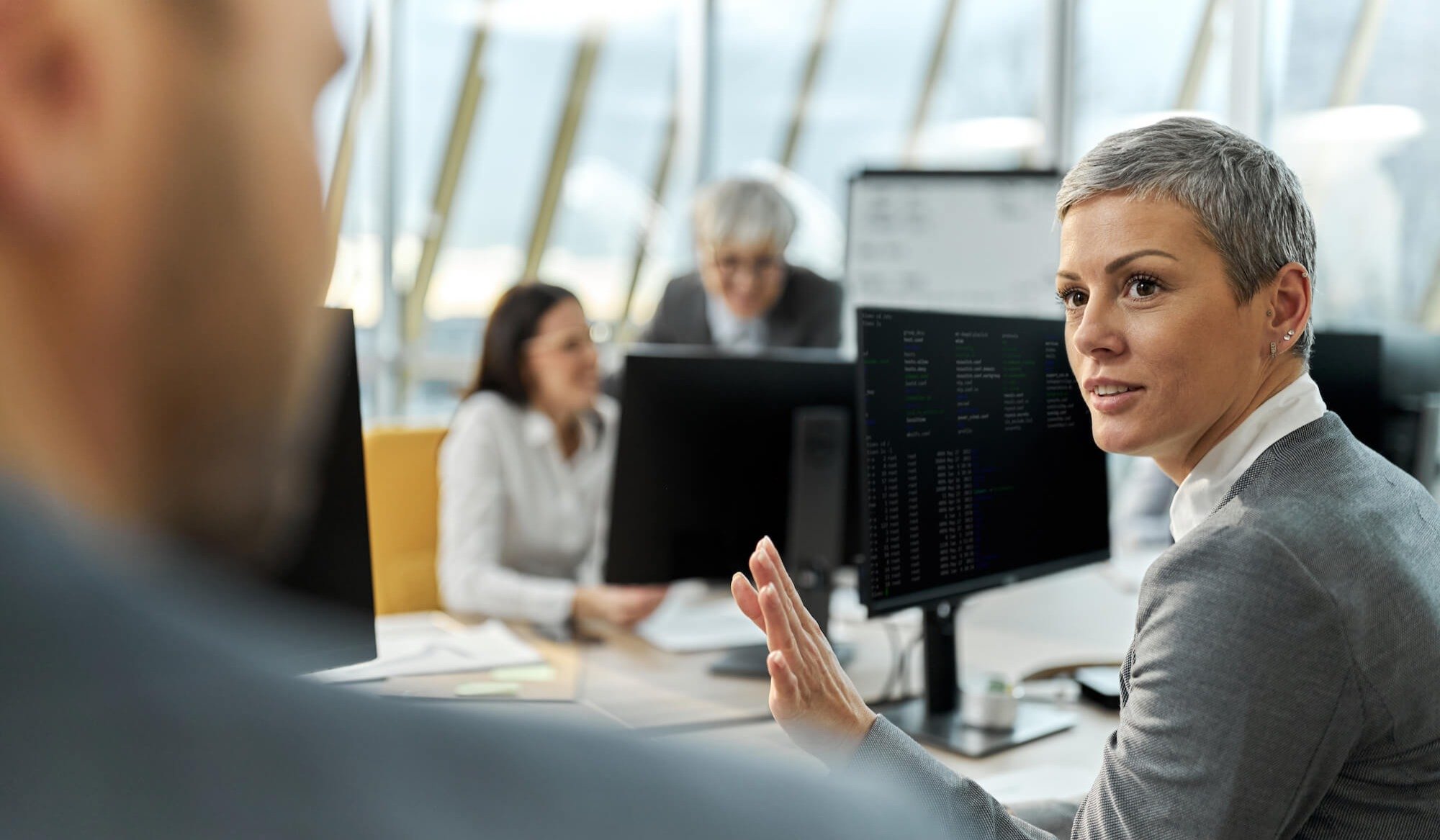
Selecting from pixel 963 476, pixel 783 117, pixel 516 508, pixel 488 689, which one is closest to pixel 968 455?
pixel 963 476

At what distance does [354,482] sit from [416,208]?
5063 mm

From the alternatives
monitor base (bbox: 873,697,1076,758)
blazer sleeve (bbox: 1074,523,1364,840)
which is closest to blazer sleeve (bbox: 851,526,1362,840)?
blazer sleeve (bbox: 1074,523,1364,840)

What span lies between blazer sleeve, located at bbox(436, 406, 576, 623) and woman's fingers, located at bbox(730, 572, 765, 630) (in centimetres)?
124

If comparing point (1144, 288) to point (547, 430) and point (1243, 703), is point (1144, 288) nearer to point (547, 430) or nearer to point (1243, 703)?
point (1243, 703)

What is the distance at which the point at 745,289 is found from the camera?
343 cm

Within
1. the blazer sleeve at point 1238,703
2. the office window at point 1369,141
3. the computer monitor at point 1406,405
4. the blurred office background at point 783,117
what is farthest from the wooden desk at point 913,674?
the office window at point 1369,141

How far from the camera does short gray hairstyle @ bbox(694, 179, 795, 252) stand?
3355mm

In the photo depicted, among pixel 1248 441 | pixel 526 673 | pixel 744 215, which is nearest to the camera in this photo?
pixel 1248 441

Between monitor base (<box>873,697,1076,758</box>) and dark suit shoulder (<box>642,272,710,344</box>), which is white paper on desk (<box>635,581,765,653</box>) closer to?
monitor base (<box>873,697,1076,758</box>)

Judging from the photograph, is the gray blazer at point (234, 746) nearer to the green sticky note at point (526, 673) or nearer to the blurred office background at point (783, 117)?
the green sticky note at point (526, 673)

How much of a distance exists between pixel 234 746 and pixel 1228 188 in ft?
3.63

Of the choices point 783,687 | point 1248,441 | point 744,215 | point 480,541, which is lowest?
point 480,541

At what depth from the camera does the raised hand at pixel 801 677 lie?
1086 millimetres

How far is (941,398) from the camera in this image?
1588 millimetres
